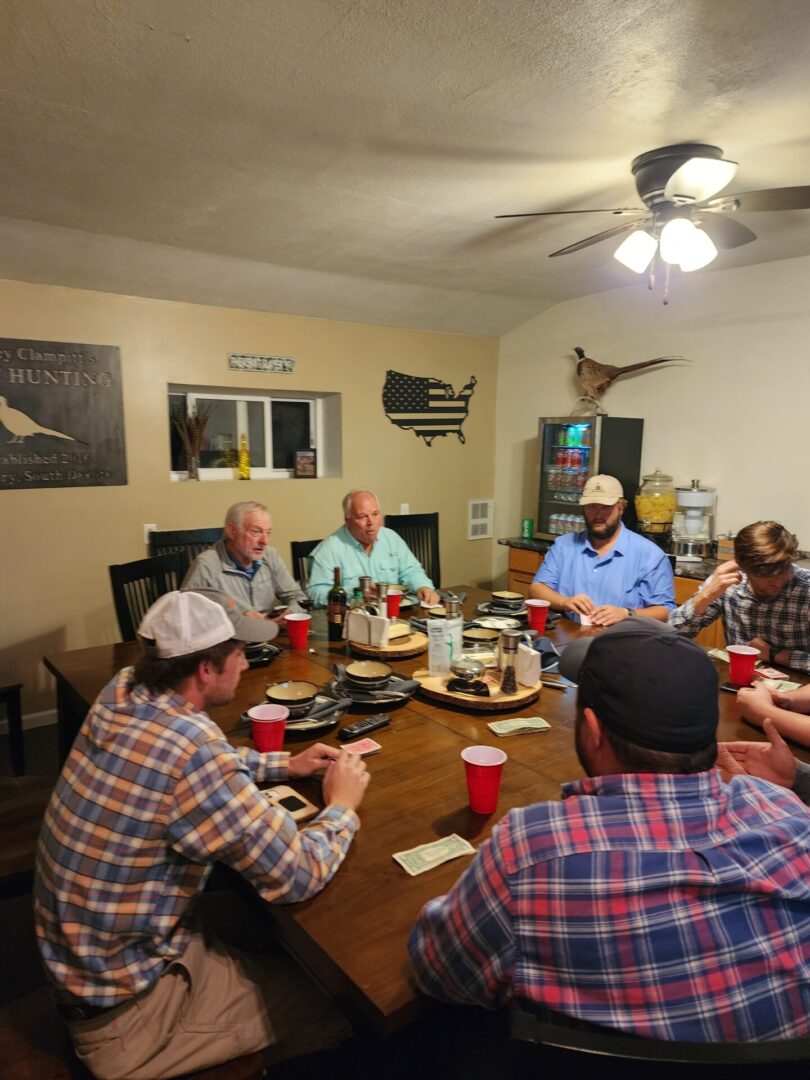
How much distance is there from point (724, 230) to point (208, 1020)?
115 inches

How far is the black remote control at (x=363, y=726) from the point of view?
1.83 metres

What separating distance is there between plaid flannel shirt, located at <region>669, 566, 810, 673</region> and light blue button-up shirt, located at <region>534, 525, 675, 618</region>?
21.3 inches

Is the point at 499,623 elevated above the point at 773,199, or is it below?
below

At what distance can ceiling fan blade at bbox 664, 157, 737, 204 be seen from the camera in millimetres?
2230

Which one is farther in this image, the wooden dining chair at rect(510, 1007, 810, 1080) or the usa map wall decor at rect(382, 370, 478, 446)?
the usa map wall decor at rect(382, 370, 478, 446)

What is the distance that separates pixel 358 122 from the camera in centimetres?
218

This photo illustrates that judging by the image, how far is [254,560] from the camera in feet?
10.4

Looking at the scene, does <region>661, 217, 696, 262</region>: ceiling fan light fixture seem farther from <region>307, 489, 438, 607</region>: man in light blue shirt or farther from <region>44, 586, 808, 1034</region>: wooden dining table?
<region>307, 489, 438, 607</region>: man in light blue shirt

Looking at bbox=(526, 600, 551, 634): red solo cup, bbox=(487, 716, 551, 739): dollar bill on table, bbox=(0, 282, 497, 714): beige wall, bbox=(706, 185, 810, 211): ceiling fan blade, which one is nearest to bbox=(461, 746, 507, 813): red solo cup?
bbox=(487, 716, 551, 739): dollar bill on table

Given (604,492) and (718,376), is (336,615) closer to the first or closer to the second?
(604,492)

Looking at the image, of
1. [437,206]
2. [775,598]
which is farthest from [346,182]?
[775,598]

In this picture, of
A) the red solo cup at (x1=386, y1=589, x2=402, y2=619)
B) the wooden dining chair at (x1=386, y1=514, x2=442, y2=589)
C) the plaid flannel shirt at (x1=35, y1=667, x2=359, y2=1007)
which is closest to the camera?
the plaid flannel shirt at (x1=35, y1=667, x2=359, y2=1007)

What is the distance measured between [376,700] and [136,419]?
267 centimetres

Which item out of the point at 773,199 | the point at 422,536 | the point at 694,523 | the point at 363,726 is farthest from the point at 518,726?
the point at 694,523
